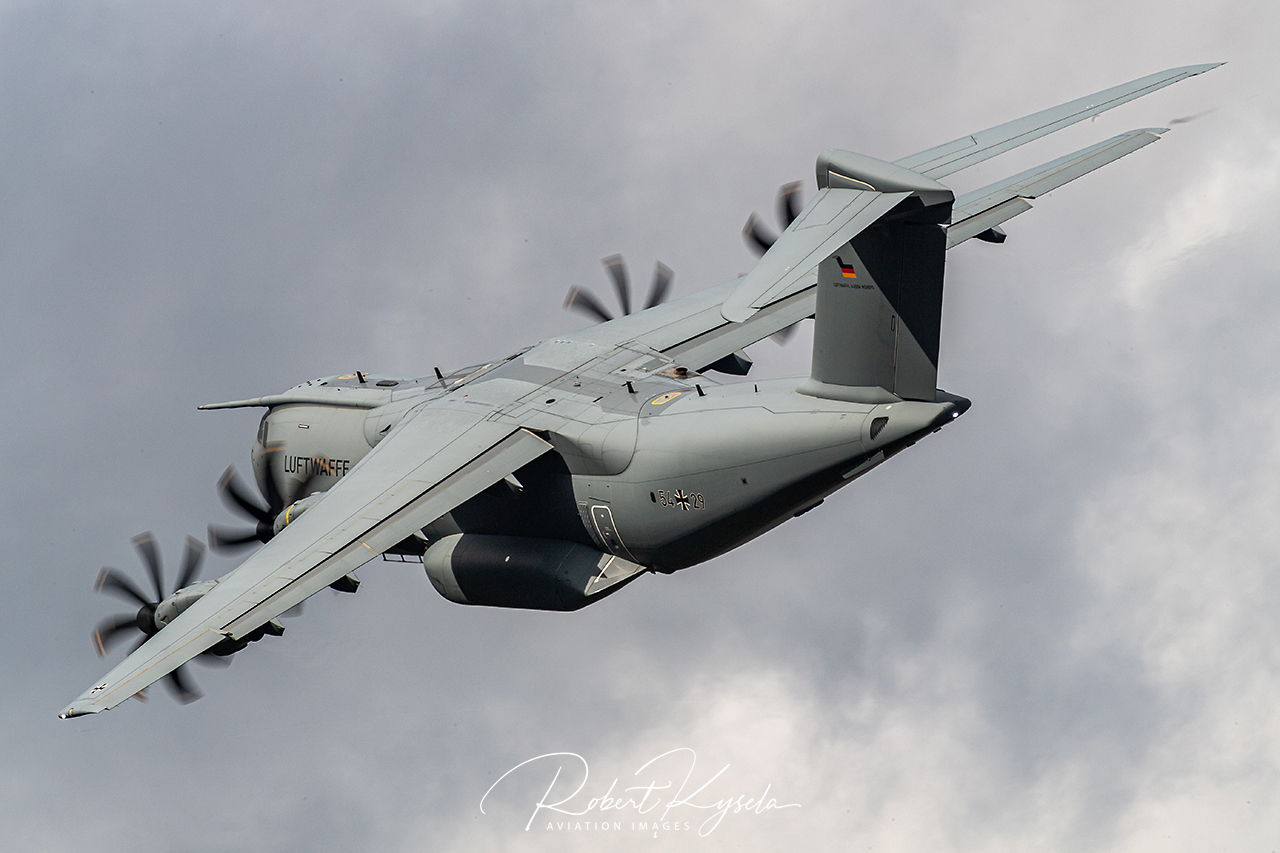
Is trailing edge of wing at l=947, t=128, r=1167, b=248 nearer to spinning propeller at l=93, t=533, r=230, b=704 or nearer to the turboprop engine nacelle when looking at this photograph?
the turboprop engine nacelle

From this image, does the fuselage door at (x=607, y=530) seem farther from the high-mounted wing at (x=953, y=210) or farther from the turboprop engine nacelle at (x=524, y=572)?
the high-mounted wing at (x=953, y=210)

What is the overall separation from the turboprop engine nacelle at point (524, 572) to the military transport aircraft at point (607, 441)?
0.11 feet

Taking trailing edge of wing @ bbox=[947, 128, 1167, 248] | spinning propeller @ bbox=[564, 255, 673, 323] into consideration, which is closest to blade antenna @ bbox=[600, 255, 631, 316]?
spinning propeller @ bbox=[564, 255, 673, 323]

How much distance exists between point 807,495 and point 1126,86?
8648mm

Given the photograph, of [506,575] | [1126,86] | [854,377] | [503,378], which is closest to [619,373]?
[503,378]

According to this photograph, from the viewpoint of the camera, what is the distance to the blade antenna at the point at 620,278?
29906 mm

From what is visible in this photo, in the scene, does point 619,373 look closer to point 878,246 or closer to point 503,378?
point 503,378

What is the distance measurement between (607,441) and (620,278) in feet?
21.4

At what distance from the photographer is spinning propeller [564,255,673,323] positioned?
97.5 feet

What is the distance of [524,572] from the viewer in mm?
25125

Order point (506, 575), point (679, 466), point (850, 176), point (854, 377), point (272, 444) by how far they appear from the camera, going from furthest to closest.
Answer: point (272, 444)
point (506, 575)
point (679, 466)
point (854, 377)
point (850, 176)

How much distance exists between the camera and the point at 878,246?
20.8m

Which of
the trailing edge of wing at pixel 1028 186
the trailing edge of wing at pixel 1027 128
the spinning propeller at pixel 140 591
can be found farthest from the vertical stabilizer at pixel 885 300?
the spinning propeller at pixel 140 591

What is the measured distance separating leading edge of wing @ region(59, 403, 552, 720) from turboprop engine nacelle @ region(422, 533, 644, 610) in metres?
1.66
